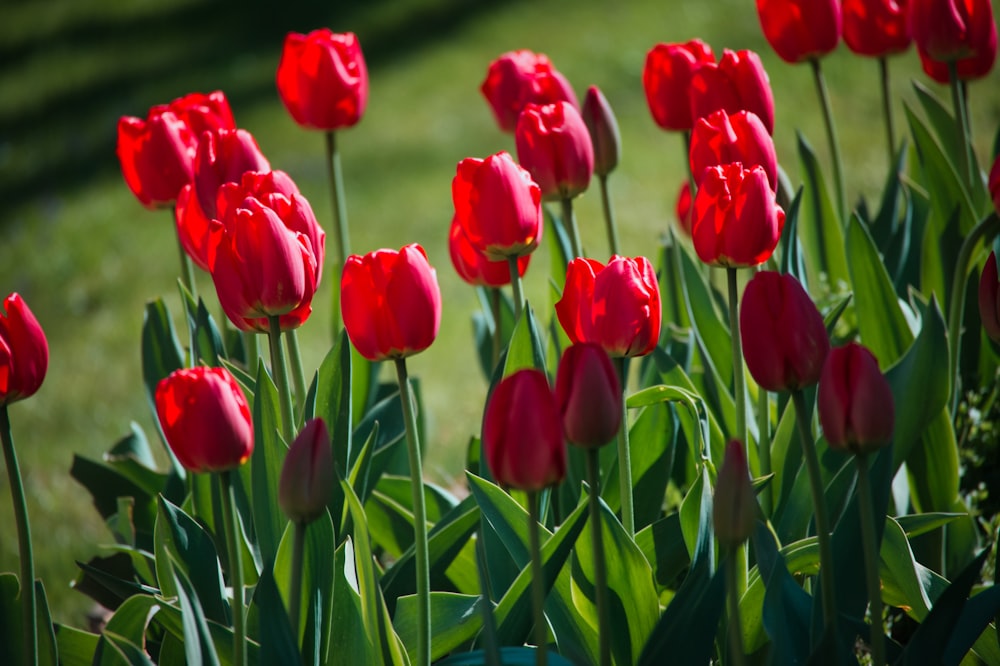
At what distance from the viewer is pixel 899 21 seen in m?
2.06

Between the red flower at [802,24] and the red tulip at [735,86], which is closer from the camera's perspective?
the red tulip at [735,86]

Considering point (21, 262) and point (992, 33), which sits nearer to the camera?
point (992, 33)

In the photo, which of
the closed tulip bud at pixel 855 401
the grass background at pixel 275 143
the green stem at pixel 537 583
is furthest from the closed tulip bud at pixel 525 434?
the grass background at pixel 275 143

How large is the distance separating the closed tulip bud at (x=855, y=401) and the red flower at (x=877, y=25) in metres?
1.21

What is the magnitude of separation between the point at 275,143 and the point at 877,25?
13.6ft

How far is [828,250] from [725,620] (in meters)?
1.17

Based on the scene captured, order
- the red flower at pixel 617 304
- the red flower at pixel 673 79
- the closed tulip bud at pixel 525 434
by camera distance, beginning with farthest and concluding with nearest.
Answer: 1. the red flower at pixel 673 79
2. the red flower at pixel 617 304
3. the closed tulip bud at pixel 525 434

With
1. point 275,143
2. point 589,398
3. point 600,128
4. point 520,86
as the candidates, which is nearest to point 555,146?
point 600,128

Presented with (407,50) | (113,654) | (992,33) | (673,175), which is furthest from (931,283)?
(407,50)

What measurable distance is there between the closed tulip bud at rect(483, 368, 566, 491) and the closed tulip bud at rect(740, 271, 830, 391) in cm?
25

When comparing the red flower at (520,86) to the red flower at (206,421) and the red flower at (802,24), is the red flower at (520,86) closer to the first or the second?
the red flower at (802,24)

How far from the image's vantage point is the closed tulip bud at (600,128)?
1.84 metres

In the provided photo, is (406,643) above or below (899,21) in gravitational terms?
below

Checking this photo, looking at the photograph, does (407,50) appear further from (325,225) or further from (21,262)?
(21,262)
